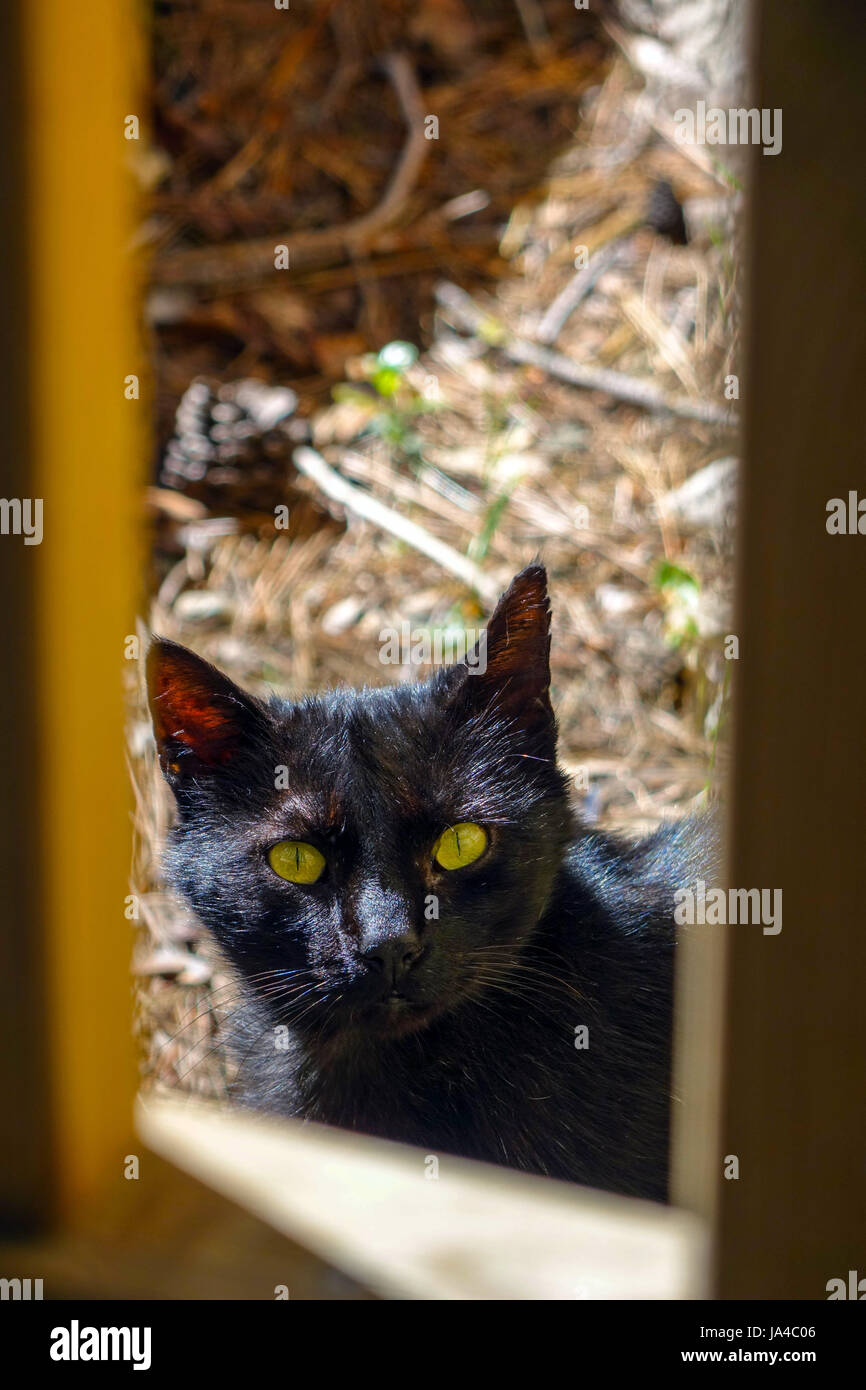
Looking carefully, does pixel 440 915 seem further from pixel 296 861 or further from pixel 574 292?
pixel 574 292

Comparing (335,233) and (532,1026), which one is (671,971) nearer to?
(532,1026)

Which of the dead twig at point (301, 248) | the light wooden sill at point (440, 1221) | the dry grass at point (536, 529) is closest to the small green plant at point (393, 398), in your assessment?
the dry grass at point (536, 529)

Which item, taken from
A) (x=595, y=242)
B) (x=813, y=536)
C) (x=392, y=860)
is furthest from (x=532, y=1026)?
(x=595, y=242)

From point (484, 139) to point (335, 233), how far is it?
558 millimetres

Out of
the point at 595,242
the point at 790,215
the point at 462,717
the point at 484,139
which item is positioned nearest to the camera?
the point at 790,215

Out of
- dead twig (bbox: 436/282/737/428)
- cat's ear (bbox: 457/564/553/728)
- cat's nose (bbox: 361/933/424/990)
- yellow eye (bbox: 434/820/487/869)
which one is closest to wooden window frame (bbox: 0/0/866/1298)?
cat's nose (bbox: 361/933/424/990)

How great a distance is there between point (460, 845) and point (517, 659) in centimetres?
21

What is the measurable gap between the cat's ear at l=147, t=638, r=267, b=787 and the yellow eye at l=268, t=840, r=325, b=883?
0.14m

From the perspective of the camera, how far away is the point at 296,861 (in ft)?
3.96

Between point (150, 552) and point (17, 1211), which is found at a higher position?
point (150, 552)

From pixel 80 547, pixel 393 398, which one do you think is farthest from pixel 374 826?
pixel 393 398

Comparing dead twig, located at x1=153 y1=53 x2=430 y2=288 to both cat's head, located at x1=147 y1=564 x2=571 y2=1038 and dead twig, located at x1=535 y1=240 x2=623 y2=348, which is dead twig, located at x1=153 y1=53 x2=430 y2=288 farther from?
cat's head, located at x1=147 y1=564 x2=571 y2=1038

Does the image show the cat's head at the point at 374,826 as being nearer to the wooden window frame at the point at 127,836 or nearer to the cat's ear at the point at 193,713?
the cat's ear at the point at 193,713
